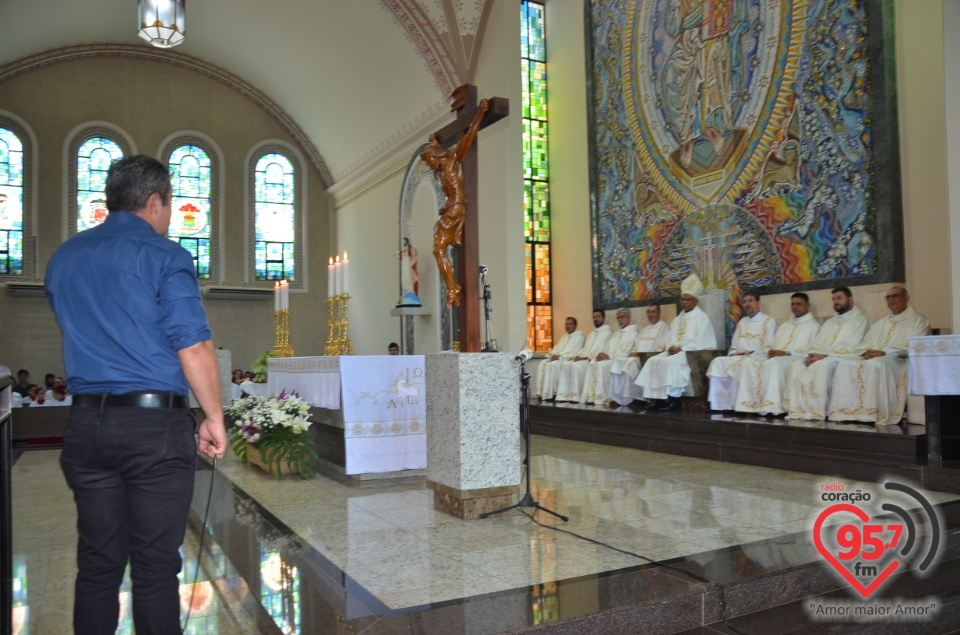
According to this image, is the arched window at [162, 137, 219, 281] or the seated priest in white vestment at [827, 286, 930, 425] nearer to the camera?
the seated priest in white vestment at [827, 286, 930, 425]

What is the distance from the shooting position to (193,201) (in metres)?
15.2

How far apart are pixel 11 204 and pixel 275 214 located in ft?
15.5

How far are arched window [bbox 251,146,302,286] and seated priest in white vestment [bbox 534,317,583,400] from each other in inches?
301

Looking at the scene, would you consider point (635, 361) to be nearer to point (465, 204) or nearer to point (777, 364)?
point (777, 364)

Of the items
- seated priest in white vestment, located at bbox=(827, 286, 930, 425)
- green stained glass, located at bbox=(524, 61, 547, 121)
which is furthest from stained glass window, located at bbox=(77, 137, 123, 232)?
seated priest in white vestment, located at bbox=(827, 286, 930, 425)

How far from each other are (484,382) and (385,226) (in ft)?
32.9

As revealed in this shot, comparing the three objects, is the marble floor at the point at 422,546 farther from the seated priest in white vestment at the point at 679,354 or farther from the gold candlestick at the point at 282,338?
the seated priest in white vestment at the point at 679,354

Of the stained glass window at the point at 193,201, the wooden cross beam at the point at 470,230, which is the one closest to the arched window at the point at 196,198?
the stained glass window at the point at 193,201

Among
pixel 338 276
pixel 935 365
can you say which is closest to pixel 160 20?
pixel 338 276

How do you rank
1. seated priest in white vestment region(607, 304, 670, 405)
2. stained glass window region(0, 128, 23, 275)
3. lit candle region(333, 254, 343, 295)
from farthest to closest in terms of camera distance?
1. stained glass window region(0, 128, 23, 275)
2. seated priest in white vestment region(607, 304, 670, 405)
3. lit candle region(333, 254, 343, 295)

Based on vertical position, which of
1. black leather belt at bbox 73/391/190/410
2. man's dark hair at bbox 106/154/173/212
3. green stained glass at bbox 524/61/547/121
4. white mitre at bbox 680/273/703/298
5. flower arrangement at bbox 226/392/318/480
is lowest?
flower arrangement at bbox 226/392/318/480

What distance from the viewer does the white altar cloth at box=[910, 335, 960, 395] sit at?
4762 mm

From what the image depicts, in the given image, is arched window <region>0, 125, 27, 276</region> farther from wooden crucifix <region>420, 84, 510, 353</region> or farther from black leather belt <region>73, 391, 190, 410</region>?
black leather belt <region>73, 391, 190, 410</region>

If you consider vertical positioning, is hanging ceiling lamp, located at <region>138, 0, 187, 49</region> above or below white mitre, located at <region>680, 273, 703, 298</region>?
above
